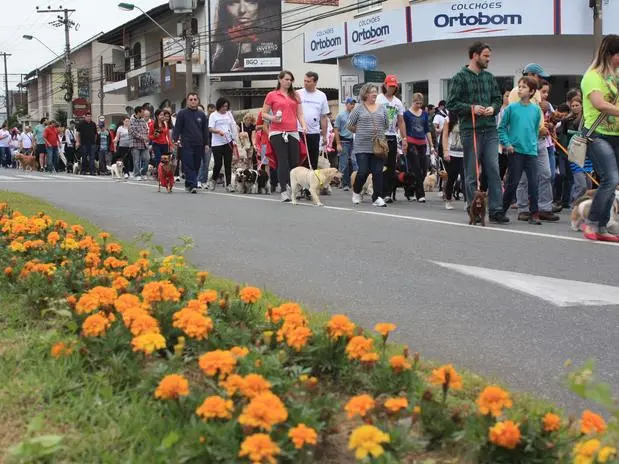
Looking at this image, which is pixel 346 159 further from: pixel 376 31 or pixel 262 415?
pixel 262 415

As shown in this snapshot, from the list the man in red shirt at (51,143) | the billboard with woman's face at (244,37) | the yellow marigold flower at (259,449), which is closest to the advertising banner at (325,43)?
the man in red shirt at (51,143)

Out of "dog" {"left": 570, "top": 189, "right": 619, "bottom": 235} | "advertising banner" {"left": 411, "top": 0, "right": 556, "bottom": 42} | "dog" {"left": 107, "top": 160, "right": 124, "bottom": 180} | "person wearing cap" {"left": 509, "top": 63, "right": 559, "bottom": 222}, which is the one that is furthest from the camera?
"advertising banner" {"left": 411, "top": 0, "right": 556, "bottom": 42}

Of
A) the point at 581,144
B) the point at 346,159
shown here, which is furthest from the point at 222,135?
the point at 581,144

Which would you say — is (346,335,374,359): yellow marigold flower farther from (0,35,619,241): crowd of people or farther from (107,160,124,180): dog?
(107,160,124,180): dog

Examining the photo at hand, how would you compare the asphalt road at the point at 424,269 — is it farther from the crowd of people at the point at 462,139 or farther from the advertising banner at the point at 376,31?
the advertising banner at the point at 376,31

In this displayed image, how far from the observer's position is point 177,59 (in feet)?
160

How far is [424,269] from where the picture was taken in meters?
6.68

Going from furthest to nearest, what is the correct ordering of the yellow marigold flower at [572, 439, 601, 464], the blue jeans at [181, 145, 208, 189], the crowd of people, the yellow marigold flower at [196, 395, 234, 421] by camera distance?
the blue jeans at [181, 145, 208, 189] < the crowd of people < the yellow marigold flower at [196, 395, 234, 421] < the yellow marigold flower at [572, 439, 601, 464]

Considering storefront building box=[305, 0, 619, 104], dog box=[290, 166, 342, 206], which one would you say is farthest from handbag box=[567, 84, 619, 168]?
storefront building box=[305, 0, 619, 104]

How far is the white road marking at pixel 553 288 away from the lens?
552cm

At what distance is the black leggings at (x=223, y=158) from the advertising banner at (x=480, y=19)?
37.9 feet

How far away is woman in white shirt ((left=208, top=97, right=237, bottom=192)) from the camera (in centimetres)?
1658

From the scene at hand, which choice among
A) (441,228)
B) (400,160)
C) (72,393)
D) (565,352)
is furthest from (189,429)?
(400,160)

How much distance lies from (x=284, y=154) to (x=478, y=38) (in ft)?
47.4
